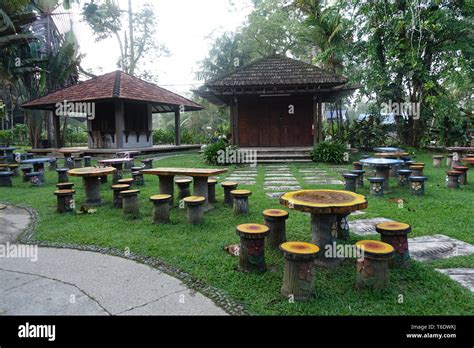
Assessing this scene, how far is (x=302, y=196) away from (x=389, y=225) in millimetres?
1047

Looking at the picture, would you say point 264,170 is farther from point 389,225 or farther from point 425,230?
point 389,225

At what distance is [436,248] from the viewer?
4527mm

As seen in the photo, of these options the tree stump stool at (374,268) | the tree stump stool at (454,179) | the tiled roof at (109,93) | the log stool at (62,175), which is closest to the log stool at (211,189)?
the tree stump stool at (374,268)

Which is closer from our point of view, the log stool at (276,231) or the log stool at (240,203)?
the log stool at (276,231)

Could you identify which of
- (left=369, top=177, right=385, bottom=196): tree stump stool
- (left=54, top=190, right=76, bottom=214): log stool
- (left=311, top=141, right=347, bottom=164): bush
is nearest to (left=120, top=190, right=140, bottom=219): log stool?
(left=54, top=190, right=76, bottom=214): log stool

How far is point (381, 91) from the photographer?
56.0 ft

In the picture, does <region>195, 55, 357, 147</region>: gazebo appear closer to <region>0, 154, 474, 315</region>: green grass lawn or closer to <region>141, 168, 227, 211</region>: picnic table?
<region>0, 154, 474, 315</region>: green grass lawn

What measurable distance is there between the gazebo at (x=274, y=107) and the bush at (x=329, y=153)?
55.0 inches

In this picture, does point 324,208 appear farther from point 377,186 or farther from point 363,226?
point 377,186

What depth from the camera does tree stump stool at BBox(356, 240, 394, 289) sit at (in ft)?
11.0

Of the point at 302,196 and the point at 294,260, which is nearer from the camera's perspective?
the point at 294,260

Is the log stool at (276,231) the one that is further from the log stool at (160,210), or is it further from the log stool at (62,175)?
the log stool at (62,175)

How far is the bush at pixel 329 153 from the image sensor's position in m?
14.0
